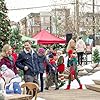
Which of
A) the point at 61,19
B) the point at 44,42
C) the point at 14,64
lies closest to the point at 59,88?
the point at 14,64

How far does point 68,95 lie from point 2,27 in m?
5.56

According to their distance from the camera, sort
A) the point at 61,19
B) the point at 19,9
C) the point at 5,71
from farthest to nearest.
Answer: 1. the point at 61,19
2. the point at 19,9
3. the point at 5,71

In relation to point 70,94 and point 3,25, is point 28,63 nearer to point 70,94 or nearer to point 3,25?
point 70,94

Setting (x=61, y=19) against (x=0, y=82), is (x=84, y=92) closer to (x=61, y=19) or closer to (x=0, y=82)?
(x=0, y=82)

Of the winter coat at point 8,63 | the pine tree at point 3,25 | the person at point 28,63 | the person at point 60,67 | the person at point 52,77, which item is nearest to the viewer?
the winter coat at point 8,63

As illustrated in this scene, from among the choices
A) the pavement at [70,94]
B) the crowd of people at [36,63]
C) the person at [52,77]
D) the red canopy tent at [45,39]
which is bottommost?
the pavement at [70,94]

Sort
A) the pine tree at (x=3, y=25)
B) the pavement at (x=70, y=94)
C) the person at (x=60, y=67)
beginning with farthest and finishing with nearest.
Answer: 1. the pine tree at (x=3, y=25)
2. the person at (x=60, y=67)
3. the pavement at (x=70, y=94)

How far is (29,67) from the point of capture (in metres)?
11.9

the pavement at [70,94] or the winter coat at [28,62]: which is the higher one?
the winter coat at [28,62]

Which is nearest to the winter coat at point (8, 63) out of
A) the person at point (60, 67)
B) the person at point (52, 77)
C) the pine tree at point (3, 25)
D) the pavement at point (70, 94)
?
the pavement at point (70, 94)

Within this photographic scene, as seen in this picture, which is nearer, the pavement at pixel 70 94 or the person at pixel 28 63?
the person at pixel 28 63

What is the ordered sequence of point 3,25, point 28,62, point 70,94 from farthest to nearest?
point 3,25 → point 70,94 → point 28,62

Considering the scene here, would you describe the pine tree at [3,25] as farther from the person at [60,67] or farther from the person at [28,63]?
the person at [28,63]

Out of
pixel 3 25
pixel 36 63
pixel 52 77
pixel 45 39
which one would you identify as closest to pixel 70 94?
pixel 52 77
